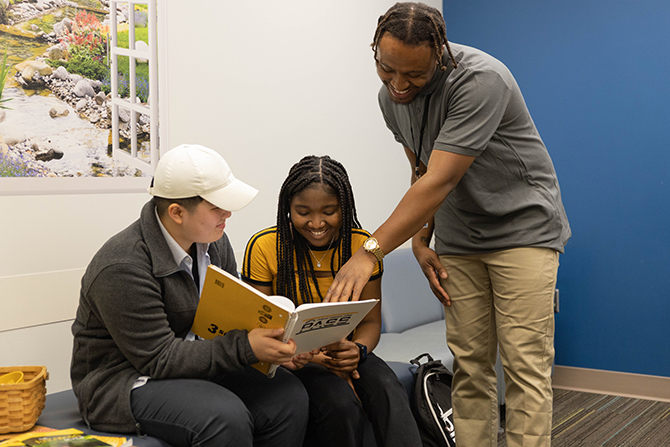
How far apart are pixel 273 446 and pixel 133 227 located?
72 centimetres

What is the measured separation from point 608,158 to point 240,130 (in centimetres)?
223

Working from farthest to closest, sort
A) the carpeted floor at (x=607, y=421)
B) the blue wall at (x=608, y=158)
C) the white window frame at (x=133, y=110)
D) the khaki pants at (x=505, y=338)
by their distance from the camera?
the blue wall at (x=608, y=158)
the carpeted floor at (x=607, y=421)
the white window frame at (x=133, y=110)
the khaki pants at (x=505, y=338)

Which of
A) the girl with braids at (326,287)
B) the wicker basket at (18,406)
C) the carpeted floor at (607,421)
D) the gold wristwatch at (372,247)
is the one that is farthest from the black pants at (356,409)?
the carpeted floor at (607,421)

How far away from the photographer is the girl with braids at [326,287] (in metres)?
1.78

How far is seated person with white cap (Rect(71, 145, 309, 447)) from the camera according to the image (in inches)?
61.1

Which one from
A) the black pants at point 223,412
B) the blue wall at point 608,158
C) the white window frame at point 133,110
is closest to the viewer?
the black pants at point 223,412

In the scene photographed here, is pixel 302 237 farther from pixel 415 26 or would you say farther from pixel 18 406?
pixel 18 406

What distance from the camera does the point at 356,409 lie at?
1.78 metres

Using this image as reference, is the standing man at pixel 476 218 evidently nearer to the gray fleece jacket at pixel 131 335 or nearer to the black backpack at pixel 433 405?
the black backpack at pixel 433 405

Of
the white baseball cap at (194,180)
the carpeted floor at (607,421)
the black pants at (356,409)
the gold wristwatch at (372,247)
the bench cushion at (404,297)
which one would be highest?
the white baseball cap at (194,180)

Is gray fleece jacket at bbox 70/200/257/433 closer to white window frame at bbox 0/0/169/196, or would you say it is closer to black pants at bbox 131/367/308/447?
black pants at bbox 131/367/308/447

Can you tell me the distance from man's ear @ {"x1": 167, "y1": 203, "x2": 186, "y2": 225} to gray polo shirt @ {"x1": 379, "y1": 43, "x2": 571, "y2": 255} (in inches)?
28.2

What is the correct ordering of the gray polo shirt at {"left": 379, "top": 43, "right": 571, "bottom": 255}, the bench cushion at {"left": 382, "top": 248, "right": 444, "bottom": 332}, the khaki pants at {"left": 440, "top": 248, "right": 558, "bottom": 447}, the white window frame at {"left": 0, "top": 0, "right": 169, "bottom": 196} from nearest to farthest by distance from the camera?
the gray polo shirt at {"left": 379, "top": 43, "right": 571, "bottom": 255}
the khaki pants at {"left": 440, "top": 248, "right": 558, "bottom": 447}
the white window frame at {"left": 0, "top": 0, "right": 169, "bottom": 196}
the bench cushion at {"left": 382, "top": 248, "right": 444, "bottom": 332}

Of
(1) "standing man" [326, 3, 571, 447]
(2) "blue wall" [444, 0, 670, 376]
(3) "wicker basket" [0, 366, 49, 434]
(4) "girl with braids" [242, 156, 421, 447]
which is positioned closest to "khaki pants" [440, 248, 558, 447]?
(1) "standing man" [326, 3, 571, 447]
